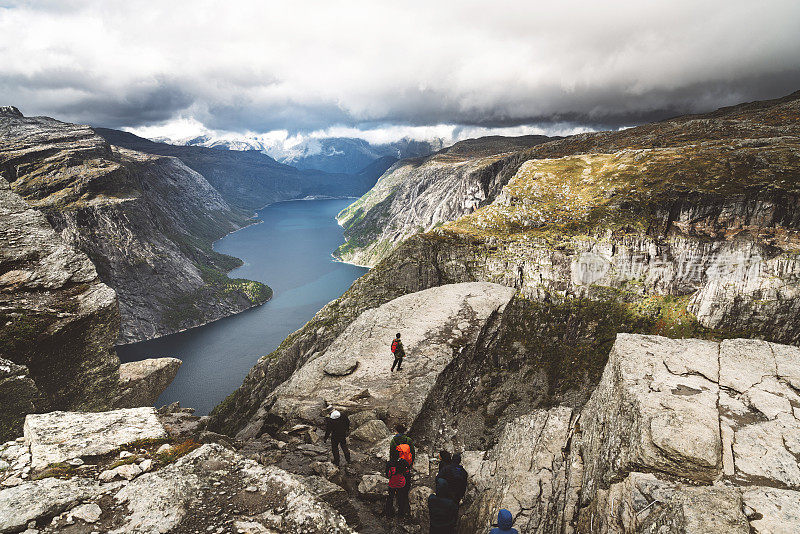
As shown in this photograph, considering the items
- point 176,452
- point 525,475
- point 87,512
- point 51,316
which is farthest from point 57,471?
point 51,316

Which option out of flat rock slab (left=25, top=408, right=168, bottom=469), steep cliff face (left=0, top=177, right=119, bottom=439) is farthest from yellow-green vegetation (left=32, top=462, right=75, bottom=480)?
steep cliff face (left=0, top=177, right=119, bottom=439)

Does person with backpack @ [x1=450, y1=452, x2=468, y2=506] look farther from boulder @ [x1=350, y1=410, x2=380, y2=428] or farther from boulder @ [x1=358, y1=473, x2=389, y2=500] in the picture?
boulder @ [x1=350, y1=410, x2=380, y2=428]

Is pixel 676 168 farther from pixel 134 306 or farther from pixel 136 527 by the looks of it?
pixel 134 306

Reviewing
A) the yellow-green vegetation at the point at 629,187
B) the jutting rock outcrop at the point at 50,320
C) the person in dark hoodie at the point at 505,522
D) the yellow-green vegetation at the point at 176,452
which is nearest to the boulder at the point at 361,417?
the yellow-green vegetation at the point at 176,452

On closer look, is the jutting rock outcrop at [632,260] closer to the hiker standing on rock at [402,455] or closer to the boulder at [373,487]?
the boulder at [373,487]

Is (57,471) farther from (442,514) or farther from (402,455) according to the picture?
(442,514)

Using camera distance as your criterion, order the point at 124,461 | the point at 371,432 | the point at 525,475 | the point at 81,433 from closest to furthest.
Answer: the point at 124,461
the point at 81,433
the point at 525,475
the point at 371,432
